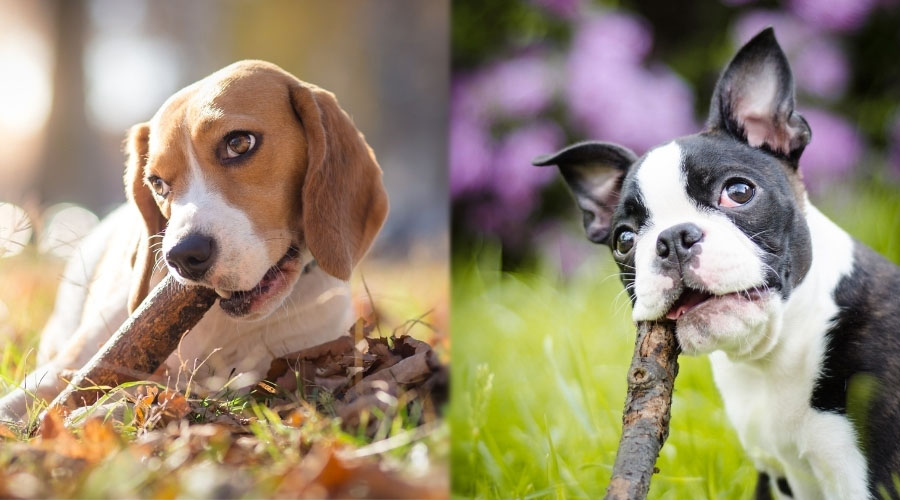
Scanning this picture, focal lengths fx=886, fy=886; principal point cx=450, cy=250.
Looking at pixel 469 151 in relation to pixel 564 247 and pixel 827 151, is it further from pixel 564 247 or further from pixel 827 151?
pixel 827 151

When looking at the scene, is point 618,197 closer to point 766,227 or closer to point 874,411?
point 766,227

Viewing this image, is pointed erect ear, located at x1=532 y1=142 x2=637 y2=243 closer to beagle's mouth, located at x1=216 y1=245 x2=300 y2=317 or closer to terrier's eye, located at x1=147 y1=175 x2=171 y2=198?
beagle's mouth, located at x1=216 y1=245 x2=300 y2=317

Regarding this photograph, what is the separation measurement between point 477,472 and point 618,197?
0.68 metres

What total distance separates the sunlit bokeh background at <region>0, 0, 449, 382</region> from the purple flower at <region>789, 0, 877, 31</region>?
2967 millimetres

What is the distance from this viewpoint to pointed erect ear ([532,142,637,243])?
1846 millimetres

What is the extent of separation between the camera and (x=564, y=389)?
215 centimetres

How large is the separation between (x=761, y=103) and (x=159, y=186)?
113cm

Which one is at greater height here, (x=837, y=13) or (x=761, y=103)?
(x=761, y=103)

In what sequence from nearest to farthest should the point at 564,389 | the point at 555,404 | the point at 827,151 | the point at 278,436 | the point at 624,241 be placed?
the point at 278,436 → the point at 624,241 → the point at 564,389 → the point at 555,404 → the point at 827,151

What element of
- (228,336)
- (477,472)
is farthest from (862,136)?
(228,336)

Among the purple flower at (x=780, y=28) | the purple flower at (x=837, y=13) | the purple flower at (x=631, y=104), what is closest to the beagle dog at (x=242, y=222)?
the purple flower at (x=631, y=104)

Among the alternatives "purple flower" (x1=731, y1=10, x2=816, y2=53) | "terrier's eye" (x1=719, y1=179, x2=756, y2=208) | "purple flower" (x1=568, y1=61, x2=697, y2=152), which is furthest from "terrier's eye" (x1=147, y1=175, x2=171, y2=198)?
"purple flower" (x1=731, y1=10, x2=816, y2=53)

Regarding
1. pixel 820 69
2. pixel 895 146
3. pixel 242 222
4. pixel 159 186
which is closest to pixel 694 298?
pixel 242 222

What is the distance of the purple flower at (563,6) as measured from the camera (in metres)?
4.07
